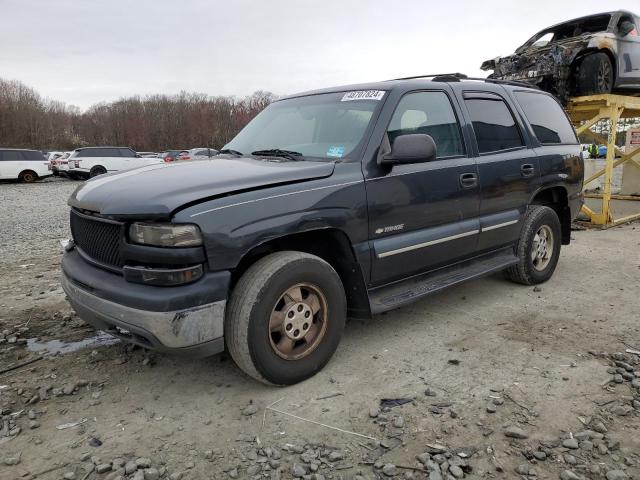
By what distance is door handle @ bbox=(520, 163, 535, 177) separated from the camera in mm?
4523

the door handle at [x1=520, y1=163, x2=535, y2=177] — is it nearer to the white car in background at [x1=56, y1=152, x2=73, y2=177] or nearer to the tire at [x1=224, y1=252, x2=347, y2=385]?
the tire at [x1=224, y1=252, x2=347, y2=385]

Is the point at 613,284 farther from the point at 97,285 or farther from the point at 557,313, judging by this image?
the point at 97,285

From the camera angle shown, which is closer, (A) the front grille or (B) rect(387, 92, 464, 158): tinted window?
(A) the front grille

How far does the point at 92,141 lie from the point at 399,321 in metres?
85.0

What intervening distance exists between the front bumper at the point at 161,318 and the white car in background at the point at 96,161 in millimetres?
22699

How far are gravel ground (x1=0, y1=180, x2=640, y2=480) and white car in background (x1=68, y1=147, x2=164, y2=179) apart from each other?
2206 centimetres

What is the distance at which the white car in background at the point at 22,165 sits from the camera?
22.8 m

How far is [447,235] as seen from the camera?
382 cm

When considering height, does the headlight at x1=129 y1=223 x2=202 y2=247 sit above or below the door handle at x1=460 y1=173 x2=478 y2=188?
below

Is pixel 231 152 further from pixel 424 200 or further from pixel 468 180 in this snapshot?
pixel 468 180

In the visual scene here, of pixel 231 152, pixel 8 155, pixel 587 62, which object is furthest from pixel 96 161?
pixel 231 152

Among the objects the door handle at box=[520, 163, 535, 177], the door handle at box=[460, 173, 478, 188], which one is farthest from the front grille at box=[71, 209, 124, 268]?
the door handle at box=[520, 163, 535, 177]

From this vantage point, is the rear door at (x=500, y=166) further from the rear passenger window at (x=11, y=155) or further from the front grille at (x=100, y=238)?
the rear passenger window at (x=11, y=155)

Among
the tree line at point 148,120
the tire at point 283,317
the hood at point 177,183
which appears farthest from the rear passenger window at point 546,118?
the tree line at point 148,120
